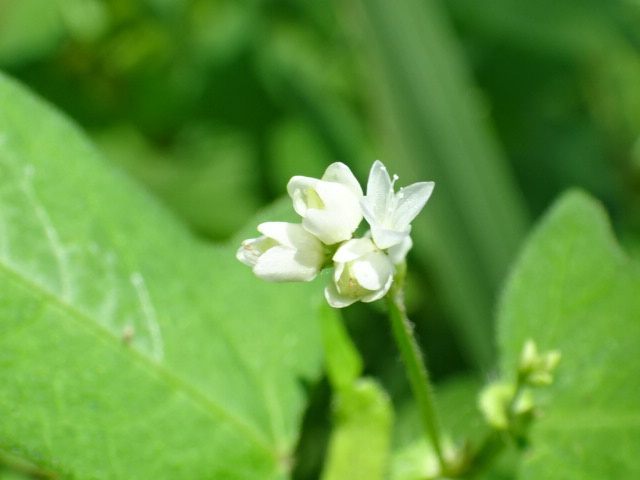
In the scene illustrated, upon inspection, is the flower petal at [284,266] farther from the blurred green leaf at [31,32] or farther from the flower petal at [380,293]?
→ the blurred green leaf at [31,32]

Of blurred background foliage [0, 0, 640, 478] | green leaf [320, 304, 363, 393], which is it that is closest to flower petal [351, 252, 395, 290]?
green leaf [320, 304, 363, 393]

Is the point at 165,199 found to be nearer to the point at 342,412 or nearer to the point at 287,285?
the point at 287,285

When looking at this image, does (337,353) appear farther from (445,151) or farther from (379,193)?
(445,151)

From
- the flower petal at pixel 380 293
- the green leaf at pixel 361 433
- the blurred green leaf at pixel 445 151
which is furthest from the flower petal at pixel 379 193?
the blurred green leaf at pixel 445 151

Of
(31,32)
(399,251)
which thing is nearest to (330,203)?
(399,251)

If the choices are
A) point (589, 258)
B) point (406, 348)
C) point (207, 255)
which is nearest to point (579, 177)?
point (589, 258)

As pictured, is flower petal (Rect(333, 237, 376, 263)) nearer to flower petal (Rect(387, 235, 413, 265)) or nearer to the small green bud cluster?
flower petal (Rect(387, 235, 413, 265))
